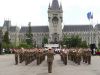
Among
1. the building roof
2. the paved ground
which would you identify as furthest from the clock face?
the paved ground

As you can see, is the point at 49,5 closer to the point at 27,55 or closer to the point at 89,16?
the point at 89,16

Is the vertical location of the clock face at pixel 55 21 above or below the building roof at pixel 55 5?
below

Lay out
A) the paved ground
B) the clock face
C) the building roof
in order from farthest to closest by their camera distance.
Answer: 1. the building roof
2. the clock face
3. the paved ground

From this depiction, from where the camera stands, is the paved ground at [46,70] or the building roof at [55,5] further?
the building roof at [55,5]

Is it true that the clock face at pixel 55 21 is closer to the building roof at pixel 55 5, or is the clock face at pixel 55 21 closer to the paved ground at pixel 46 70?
the building roof at pixel 55 5

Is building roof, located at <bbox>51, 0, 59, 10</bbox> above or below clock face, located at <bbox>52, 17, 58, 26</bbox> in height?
above

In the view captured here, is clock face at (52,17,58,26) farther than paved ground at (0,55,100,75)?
Yes

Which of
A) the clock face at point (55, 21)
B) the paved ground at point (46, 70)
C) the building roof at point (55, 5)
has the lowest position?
the paved ground at point (46, 70)

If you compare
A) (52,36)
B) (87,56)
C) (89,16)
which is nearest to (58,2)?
(52,36)

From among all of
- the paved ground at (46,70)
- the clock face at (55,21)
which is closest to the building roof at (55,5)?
the clock face at (55,21)

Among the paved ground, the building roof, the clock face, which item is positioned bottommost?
the paved ground

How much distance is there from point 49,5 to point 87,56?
506 ft

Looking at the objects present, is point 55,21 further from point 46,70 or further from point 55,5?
point 46,70

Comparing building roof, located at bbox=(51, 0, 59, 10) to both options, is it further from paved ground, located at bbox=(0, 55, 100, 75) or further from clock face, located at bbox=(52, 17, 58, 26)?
paved ground, located at bbox=(0, 55, 100, 75)
